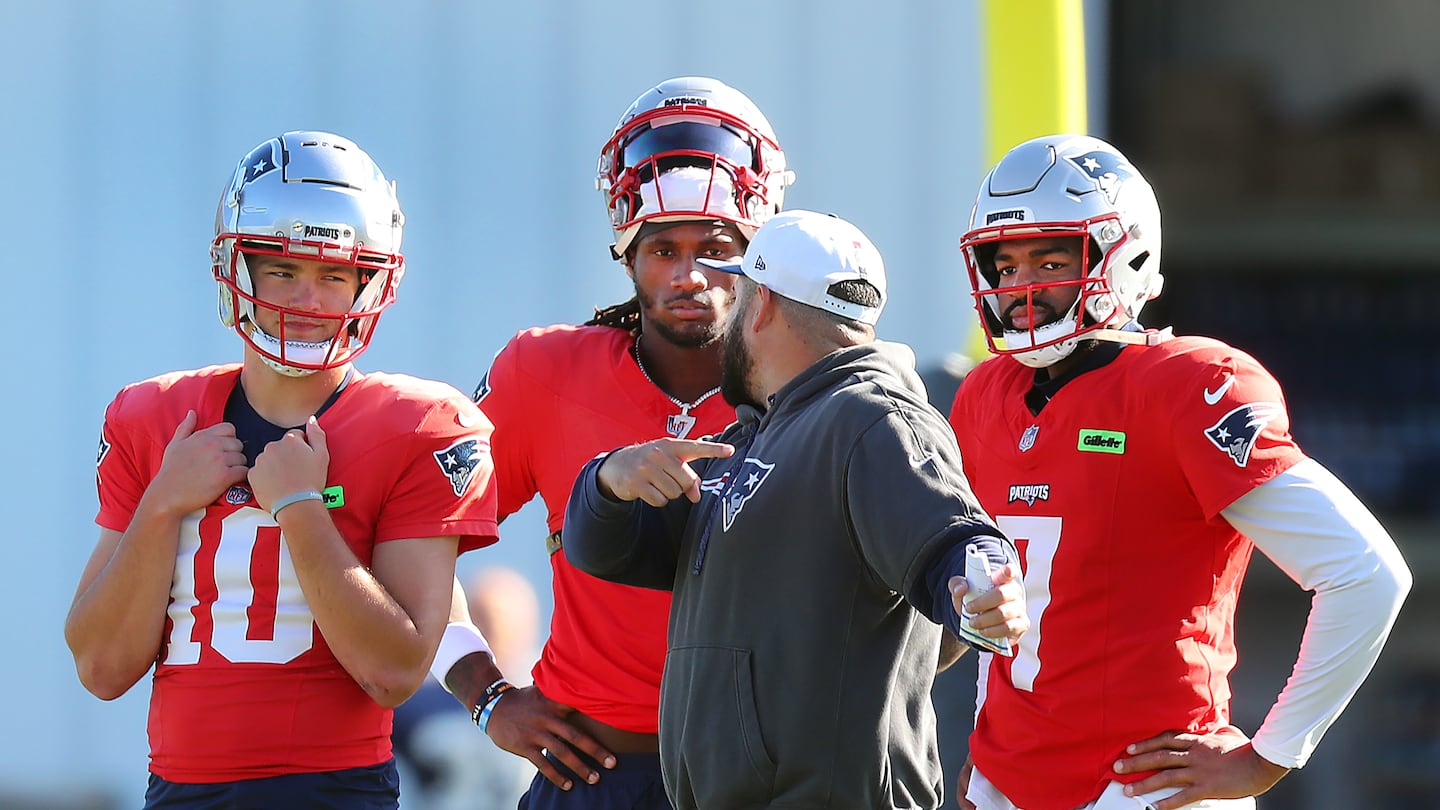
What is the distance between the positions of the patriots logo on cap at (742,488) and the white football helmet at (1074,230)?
0.54 metres

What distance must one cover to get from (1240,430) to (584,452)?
100 centimetres

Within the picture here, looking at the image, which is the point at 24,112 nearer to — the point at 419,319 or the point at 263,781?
the point at 419,319

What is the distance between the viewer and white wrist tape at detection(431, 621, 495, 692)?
265cm

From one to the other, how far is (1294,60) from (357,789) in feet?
16.1

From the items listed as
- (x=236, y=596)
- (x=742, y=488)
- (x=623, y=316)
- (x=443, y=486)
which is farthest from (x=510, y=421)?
(x=742, y=488)

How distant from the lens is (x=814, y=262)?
2020mm

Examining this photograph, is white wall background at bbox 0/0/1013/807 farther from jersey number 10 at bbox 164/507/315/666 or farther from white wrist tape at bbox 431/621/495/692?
jersey number 10 at bbox 164/507/315/666

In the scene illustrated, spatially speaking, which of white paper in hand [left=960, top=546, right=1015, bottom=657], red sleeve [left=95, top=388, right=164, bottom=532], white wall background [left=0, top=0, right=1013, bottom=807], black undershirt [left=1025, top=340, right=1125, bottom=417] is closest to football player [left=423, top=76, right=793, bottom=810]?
black undershirt [left=1025, top=340, right=1125, bottom=417]

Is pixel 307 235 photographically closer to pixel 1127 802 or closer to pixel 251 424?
pixel 251 424

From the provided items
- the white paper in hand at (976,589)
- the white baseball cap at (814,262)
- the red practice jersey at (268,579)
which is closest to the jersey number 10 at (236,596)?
the red practice jersey at (268,579)

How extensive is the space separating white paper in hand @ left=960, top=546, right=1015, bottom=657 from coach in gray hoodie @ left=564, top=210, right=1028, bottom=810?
0.02 meters

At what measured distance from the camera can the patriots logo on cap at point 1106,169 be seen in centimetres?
239

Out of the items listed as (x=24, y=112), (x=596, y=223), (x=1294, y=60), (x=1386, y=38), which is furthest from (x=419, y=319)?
(x=1386, y=38)

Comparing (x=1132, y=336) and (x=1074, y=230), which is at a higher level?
(x=1074, y=230)
